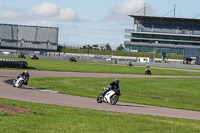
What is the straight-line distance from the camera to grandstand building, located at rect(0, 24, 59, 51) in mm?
109012

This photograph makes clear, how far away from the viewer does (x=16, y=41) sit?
11131 centimetres

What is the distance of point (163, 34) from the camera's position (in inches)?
4808

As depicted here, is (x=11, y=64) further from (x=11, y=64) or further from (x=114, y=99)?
(x=114, y=99)

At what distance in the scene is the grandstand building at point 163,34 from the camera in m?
121

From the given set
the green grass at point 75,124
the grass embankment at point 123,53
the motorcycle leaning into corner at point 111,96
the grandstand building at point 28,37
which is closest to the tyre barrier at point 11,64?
the motorcycle leaning into corner at point 111,96

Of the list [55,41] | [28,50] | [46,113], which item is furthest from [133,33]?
[46,113]

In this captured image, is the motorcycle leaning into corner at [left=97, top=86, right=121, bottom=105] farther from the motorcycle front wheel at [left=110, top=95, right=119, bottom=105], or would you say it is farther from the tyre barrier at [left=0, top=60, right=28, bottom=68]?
the tyre barrier at [left=0, top=60, right=28, bottom=68]

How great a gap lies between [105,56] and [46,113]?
86.1 meters

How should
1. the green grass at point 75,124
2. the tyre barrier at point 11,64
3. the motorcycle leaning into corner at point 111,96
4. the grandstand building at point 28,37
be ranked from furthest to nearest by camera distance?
the grandstand building at point 28,37 → the tyre barrier at point 11,64 → the motorcycle leaning into corner at point 111,96 → the green grass at point 75,124

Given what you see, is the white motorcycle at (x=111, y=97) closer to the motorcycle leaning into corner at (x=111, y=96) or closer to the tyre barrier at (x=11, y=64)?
the motorcycle leaning into corner at (x=111, y=96)

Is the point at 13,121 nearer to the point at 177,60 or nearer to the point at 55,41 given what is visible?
the point at 177,60

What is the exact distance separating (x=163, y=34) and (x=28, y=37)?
149ft

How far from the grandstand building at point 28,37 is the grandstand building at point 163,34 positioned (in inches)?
1045

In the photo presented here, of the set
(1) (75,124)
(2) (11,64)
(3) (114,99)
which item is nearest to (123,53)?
(2) (11,64)
